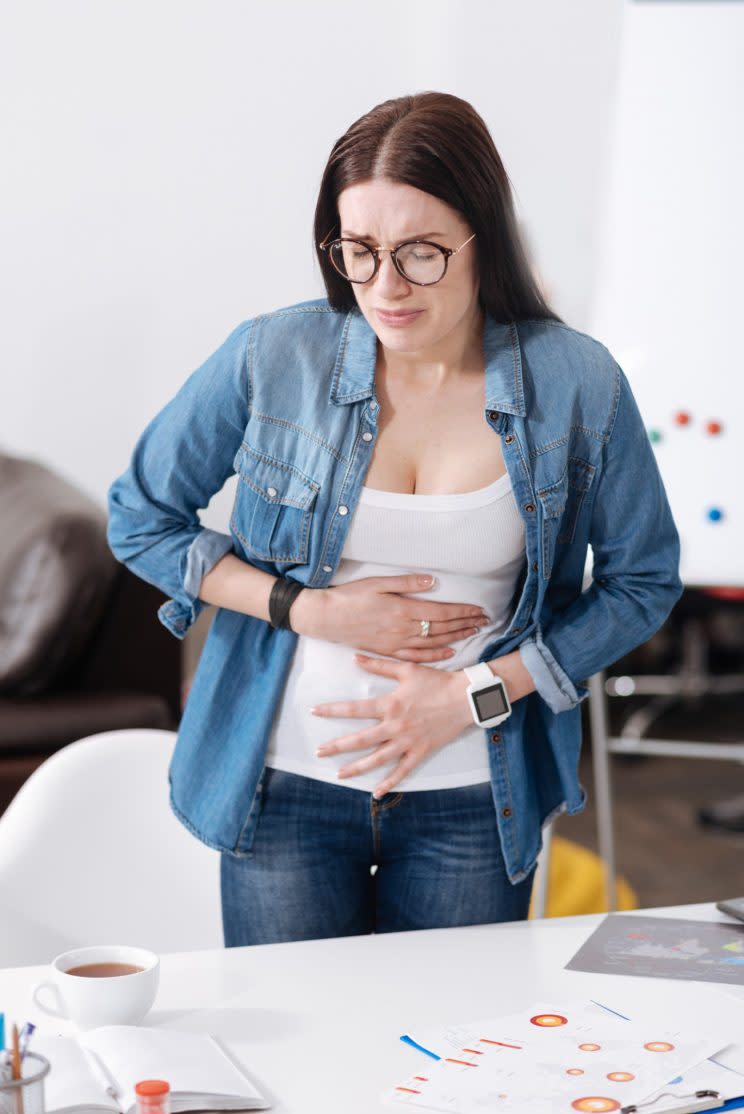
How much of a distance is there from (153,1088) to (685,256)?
1841 mm

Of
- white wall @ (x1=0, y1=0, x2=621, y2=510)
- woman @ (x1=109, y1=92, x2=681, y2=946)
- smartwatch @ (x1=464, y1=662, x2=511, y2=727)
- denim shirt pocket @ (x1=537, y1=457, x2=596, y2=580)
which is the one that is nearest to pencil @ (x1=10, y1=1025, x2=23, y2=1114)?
woman @ (x1=109, y1=92, x2=681, y2=946)

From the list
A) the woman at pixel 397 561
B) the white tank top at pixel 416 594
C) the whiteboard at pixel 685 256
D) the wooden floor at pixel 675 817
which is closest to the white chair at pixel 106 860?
the woman at pixel 397 561

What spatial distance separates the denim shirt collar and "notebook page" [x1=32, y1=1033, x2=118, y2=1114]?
27.7 inches

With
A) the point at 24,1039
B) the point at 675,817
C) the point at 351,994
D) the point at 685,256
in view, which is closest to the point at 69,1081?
the point at 24,1039

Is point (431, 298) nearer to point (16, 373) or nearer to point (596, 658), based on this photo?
point (596, 658)

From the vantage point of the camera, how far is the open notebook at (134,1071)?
92 centimetres

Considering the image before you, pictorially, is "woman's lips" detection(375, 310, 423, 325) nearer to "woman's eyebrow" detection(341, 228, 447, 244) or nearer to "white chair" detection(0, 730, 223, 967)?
"woman's eyebrow" detection(341, 228, 447, 244)

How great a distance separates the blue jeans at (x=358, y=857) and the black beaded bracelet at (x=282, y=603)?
0.17m

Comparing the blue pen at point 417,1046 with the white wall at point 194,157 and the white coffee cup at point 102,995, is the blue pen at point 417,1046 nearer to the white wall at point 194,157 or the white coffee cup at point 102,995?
the white coffee cup at point 102,995

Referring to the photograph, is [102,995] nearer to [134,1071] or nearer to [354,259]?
[134,1071]

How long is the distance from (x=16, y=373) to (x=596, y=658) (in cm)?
226

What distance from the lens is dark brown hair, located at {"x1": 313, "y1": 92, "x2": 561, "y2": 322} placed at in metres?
1.25

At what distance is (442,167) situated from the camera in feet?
4.12

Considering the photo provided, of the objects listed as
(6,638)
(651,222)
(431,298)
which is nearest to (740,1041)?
(431,298)
